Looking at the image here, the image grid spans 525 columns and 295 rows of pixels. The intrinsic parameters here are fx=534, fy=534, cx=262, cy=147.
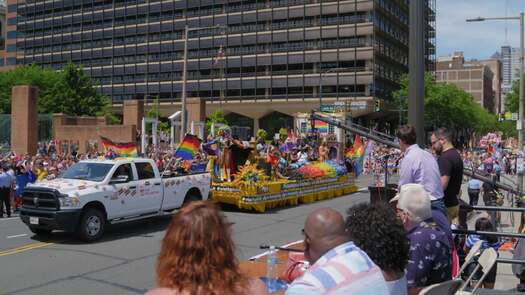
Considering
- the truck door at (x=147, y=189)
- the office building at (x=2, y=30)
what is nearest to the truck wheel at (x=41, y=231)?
the truck door at (x=147, y=189)

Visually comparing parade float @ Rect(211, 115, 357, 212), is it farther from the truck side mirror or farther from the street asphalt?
the truck side mirror

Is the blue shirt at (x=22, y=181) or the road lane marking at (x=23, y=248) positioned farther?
the blue shirt at (x=22, y=181)

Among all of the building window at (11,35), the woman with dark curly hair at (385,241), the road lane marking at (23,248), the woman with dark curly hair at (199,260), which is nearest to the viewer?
the woman with dark curly hair at (199,260)

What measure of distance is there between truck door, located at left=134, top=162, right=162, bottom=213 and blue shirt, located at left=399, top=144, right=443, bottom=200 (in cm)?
846

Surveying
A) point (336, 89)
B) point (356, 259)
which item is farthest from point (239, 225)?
point (336, 89)

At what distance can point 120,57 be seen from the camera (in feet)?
281

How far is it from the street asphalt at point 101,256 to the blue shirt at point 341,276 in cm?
402

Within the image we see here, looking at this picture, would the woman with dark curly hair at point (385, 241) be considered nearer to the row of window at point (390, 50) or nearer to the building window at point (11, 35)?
the row of window at point (390, 50)

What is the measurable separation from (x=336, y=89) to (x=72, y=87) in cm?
3335

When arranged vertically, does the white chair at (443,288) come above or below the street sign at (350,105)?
below

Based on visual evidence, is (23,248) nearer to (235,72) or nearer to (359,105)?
(359,105)

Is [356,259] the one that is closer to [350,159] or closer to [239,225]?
[239,225]

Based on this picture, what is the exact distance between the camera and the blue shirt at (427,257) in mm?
4402

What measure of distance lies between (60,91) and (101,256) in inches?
2351
